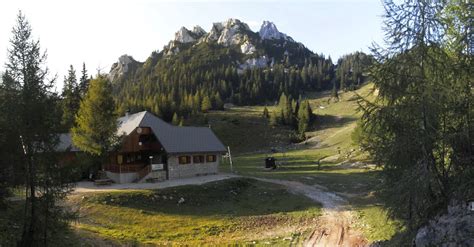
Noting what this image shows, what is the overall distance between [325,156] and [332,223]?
4639cm

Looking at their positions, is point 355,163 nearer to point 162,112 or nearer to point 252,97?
point 162,112

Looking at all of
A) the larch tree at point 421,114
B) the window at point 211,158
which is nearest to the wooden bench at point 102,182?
the window at point 211,158

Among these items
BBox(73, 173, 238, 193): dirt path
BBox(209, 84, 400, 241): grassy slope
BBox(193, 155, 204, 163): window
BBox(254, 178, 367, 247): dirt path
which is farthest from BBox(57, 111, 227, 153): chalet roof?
BBox(254, 178, 367, 247): dirt path

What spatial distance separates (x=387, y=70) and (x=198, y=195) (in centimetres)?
2417

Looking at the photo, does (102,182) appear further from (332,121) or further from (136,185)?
(332,121)

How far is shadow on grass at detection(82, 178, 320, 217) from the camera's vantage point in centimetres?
3156

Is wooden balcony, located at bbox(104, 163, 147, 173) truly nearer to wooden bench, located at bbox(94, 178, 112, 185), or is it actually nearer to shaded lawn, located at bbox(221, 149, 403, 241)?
wooden bench, located at bbox(94, 178, 112, 185)

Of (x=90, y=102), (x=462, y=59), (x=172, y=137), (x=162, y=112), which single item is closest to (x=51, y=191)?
(x=462, y=59)

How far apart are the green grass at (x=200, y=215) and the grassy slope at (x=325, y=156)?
197 inches

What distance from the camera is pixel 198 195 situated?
3512 cm

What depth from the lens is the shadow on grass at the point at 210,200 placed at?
31.6 meters

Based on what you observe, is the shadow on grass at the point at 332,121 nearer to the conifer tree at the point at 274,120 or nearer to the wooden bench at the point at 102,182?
the conifer tree at the point at 274,120

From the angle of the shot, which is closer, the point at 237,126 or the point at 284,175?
the point at 284,175

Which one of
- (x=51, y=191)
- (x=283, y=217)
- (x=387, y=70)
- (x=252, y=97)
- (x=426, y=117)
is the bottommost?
(x=283, y=217)
